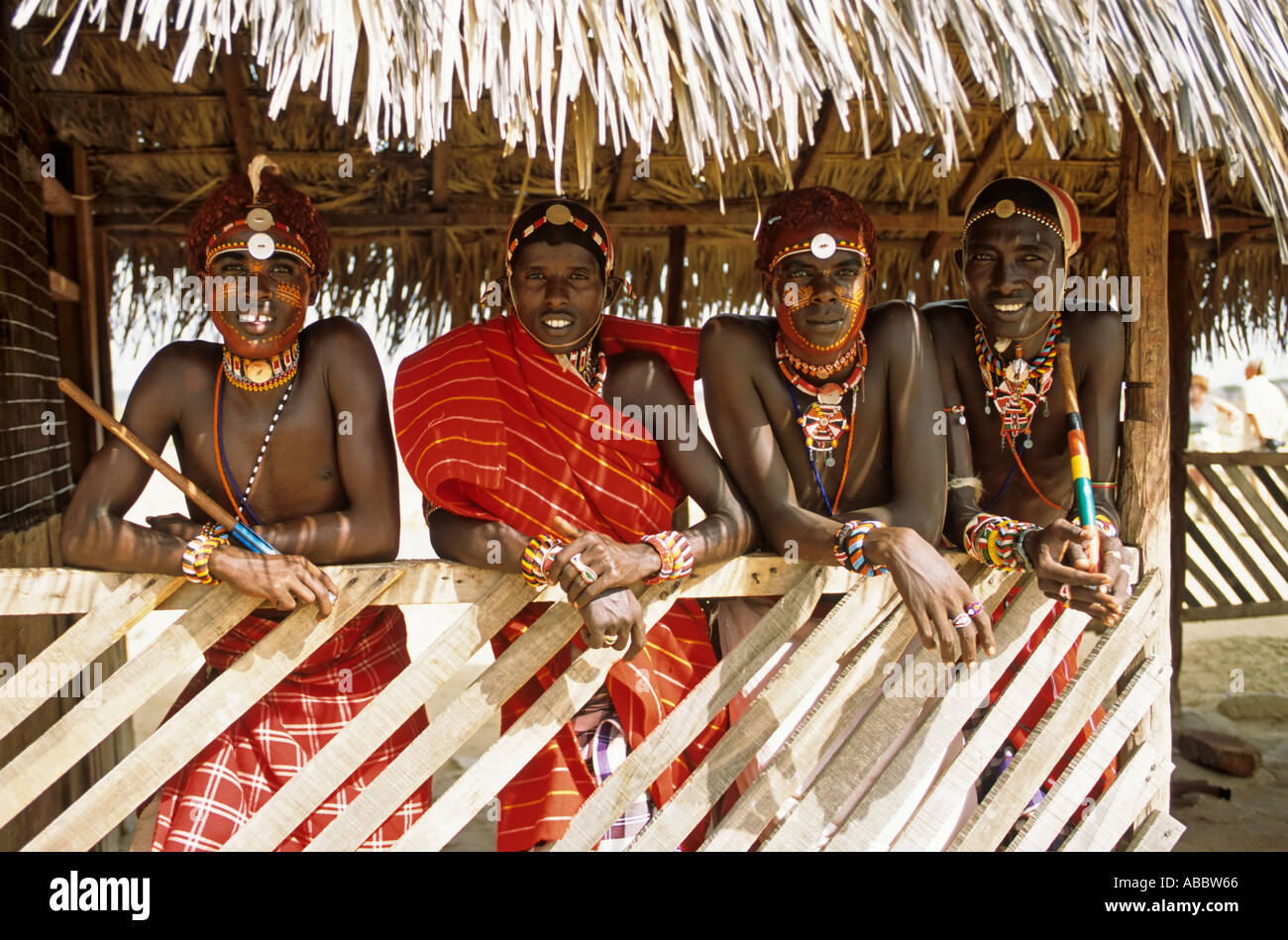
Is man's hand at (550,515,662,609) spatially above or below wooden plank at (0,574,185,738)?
above

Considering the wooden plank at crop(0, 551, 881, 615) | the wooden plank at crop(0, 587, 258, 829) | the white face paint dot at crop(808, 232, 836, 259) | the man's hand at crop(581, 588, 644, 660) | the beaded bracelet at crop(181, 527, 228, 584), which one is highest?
the white face paint dot at crop(808, 232, 836, 259)

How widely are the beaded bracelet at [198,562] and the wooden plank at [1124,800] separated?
2407 millimetres

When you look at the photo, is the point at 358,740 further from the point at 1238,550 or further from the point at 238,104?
the point at 1238,550

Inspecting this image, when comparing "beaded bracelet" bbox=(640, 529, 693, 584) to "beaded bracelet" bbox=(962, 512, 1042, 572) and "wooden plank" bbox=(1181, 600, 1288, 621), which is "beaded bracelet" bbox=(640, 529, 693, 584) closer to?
"beaded bracelet" bbox=(962, 512, 1042, 572)

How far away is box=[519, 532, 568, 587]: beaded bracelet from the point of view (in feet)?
8.00

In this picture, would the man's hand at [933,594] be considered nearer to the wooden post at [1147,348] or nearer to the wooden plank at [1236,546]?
the wooden post at [1147,348]

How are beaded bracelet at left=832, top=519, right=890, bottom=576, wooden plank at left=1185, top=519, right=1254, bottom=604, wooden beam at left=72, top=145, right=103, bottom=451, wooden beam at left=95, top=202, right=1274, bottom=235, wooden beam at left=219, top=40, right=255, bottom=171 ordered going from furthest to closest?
wooden plank at left=1185, top=519, right=1254, bottom=604
wooden beam at left=95, top=202, right=1274, bottom=235
wooden beam at left=72, top=145, right=103, bottom=451
wooden beam at left=219, top=40, right=255, bottom=171
beaded bracelet at left=832, top=519, right=890, bottom=576

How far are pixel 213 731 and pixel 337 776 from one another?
1.05 feet

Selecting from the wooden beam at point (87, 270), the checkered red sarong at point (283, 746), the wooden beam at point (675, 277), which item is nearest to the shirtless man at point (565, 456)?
the checkered red sarong at point (283, 746)

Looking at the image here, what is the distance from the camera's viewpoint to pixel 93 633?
7.72 ft

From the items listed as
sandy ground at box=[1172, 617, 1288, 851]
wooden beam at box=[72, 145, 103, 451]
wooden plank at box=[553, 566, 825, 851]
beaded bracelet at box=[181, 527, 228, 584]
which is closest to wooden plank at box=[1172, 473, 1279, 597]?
sandy ground at box=[1172, 617, 1288, 851]

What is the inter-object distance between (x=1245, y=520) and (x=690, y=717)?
18.0ft

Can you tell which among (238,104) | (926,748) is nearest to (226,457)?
(238,104)

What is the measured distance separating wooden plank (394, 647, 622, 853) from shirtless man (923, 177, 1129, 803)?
44.9 inches
